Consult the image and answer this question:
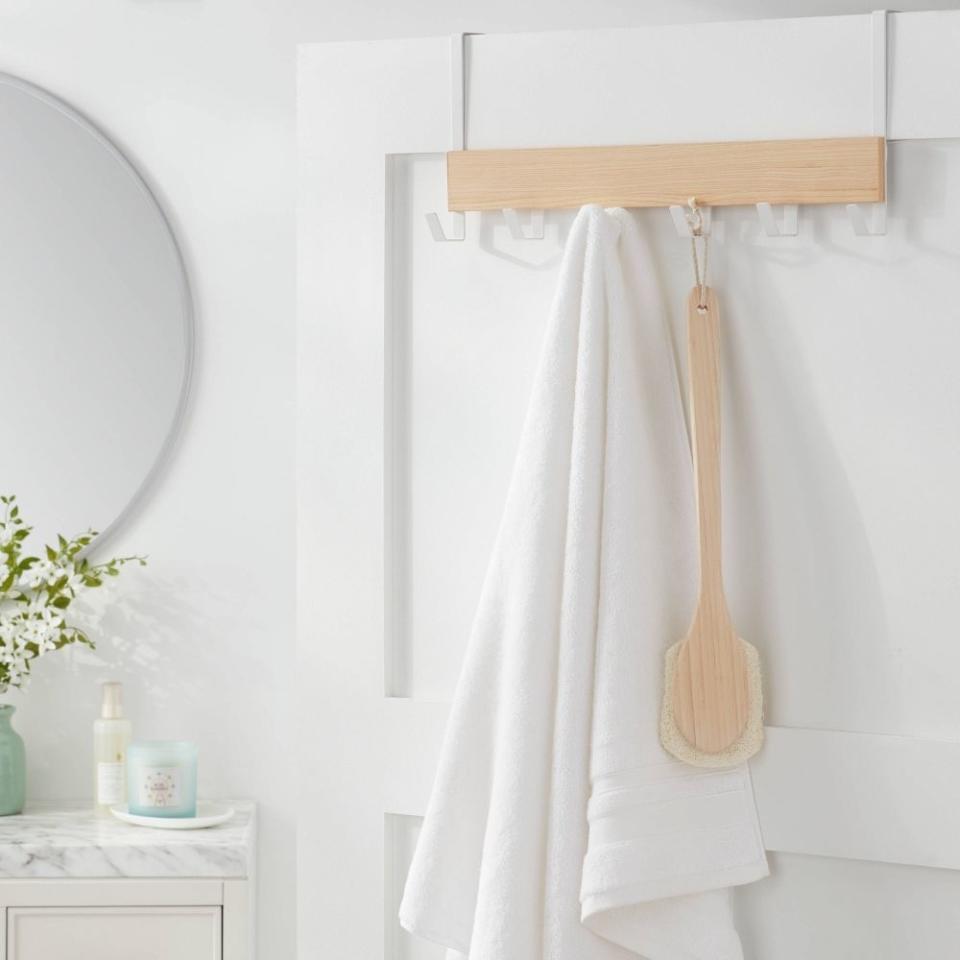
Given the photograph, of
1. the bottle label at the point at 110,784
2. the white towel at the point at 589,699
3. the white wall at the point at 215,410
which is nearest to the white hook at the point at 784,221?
the white towel at the point at 589,699

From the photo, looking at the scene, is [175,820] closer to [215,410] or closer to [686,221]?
[215,410]

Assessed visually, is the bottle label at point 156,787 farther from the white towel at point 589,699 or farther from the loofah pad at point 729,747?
the loofah pad at point 729,747

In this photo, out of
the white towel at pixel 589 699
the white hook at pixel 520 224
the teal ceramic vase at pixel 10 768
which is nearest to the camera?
the white towel at pixel 589 699

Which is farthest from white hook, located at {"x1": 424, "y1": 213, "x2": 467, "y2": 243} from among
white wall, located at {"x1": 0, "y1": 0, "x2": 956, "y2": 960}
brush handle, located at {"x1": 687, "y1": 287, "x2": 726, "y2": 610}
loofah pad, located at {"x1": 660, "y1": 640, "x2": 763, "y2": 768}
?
loofah pad, located at {"x1": 660, "y1": 640, "x2": 763, "y2": 768}

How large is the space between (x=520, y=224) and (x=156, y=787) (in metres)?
0.78

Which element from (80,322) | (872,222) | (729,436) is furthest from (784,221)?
(80,322)

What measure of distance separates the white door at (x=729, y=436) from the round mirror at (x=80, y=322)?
34 cm

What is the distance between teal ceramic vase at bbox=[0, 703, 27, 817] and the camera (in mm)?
1452

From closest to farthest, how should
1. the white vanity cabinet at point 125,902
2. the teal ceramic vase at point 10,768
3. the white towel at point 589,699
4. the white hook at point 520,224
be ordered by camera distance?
1. the white towel at point 589,699
2. the white hook at point 520,224
3. the white vanity cabinet at point 125,902
4. the teal ceramic vase at point 10,768

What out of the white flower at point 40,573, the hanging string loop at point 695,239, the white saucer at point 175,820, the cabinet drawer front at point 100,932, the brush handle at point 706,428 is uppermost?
the hanging string loop at point 695,239

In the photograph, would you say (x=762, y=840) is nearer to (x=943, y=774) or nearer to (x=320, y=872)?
(x=943, y=774)

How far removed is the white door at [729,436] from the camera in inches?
44.0

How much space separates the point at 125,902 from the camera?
1.31 meters

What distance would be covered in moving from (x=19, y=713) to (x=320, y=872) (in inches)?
21.0
